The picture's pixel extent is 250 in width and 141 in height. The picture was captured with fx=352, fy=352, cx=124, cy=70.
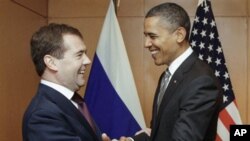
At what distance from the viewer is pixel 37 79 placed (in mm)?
3523

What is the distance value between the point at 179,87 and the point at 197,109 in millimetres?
181

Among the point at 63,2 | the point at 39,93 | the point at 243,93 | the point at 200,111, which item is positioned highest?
the point at 63,2

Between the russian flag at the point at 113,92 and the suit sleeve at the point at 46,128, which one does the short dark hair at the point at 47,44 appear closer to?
the suit sleeve at the point at 46,128

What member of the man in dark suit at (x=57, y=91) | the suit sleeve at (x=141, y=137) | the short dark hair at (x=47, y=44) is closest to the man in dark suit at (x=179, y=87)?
the suit sleeve at (x=141, y=137)

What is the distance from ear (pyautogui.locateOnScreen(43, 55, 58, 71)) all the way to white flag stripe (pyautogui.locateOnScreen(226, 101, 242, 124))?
6.99 feet

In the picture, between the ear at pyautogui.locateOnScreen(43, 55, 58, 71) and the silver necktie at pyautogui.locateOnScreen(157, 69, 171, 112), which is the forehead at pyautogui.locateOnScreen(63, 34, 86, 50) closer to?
the ear at pyautogui.locateOnScreen(43, 55, 58, 71)

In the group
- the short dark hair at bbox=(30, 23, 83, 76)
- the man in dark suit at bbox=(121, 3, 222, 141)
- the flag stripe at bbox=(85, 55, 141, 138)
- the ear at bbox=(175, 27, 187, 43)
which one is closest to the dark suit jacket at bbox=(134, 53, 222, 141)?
the man in dark suit at bbox=(121, 3, 222, 141)

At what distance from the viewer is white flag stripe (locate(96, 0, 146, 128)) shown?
10.5 ft

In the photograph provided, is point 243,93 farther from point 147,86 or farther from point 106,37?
point 106,37

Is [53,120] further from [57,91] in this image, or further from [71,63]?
[71,63]

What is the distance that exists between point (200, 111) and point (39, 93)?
78 centimetres

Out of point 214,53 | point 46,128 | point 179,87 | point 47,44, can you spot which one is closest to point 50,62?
point 47,44

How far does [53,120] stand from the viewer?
1421 millimetres

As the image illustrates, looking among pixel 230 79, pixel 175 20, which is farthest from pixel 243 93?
pixel 175 20
